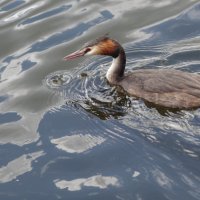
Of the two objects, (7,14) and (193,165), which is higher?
(7,14)

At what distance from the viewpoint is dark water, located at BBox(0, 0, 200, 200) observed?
6469 millimetres

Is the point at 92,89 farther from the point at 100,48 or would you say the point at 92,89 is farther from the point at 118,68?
the point at 100,48

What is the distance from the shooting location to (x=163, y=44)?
Answer: 9.48m

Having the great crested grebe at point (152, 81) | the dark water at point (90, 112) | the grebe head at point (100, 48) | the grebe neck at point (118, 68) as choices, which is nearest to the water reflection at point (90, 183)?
the dark water at point (90, 112)

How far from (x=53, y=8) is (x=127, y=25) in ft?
5.82

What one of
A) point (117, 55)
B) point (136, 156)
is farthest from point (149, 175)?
point (117, 55)

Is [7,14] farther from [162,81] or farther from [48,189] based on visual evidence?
[48,189]

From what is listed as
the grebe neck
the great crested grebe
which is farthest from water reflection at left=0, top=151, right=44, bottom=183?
the grebe neck

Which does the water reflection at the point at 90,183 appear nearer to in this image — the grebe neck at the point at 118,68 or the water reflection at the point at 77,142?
the water reflection at the point at 77,142

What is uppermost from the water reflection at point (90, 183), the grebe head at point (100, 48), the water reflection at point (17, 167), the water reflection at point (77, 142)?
the grebe head at point (100, 48)

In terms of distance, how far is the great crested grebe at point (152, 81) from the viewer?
302 inches

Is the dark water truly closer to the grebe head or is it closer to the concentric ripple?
the concentric ripple

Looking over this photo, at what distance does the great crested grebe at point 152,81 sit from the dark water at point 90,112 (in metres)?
0.15

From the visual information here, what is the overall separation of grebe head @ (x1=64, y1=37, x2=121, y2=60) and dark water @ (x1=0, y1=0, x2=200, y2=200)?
425 mm
